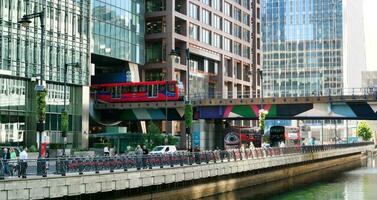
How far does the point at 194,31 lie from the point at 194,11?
153 inches

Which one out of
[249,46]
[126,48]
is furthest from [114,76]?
[249,46]

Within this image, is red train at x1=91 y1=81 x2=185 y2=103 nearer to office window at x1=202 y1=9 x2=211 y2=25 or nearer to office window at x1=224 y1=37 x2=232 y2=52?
office window at x1=202 y1=9 x2=211 y2=25

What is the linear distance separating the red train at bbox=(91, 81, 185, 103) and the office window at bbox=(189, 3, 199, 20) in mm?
30911

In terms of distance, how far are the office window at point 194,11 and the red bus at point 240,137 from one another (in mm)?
32042

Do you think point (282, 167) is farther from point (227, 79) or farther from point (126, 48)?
point (227, 79)

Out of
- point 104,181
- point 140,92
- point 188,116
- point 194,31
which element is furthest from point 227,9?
point 104,181

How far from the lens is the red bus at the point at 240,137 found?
257 ft

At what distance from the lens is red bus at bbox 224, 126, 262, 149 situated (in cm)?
7831

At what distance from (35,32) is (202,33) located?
5106 cm

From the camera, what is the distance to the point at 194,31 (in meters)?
108

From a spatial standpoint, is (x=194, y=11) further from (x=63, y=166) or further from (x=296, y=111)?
(x=63, y=166)

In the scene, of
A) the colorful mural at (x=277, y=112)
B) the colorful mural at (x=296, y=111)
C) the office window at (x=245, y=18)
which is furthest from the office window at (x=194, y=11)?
the colorful mural at (x=296, y=111)

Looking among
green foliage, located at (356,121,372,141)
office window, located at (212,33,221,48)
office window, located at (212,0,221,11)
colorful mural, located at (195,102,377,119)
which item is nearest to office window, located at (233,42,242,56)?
office window, located at (212,33,221,48)

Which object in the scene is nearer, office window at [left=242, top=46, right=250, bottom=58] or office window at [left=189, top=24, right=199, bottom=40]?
office window at [left=189, top=24, right=199, bottom=40]
